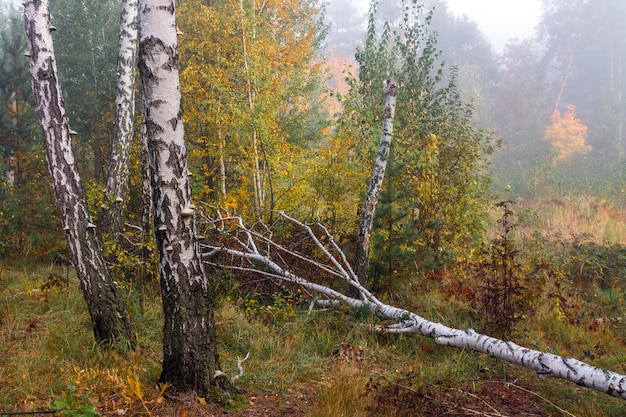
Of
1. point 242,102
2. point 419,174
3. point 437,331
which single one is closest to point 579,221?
point 419,174

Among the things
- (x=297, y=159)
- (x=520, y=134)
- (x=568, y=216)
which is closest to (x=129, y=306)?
(x=297, y=159)

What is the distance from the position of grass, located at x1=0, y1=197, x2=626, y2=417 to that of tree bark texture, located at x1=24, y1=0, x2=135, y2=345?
33 centimetres

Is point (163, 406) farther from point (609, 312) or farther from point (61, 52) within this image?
point (61, 52)

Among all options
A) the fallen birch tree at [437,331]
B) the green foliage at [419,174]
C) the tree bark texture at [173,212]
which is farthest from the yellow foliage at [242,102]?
the tree bark texture at [173,212]

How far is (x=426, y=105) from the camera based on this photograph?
10406 mm

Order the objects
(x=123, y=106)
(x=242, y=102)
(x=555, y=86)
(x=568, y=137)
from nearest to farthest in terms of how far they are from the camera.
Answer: (x=123, y=106) < (x=242, y=102) < (x=568, y=137) < (x=555, y=86)

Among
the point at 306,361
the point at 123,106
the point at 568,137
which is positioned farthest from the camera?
the point at 568,137

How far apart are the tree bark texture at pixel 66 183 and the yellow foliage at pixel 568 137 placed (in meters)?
28.0

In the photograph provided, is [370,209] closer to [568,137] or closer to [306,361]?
[306,361]

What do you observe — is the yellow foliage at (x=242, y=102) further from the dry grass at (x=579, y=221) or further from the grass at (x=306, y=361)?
the dry grass at (x=579, y=221)

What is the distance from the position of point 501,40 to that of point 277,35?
191 feet

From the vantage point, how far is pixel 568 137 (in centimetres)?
2814

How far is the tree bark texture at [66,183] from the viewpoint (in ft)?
13.8

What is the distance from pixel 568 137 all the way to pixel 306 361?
2893cm
